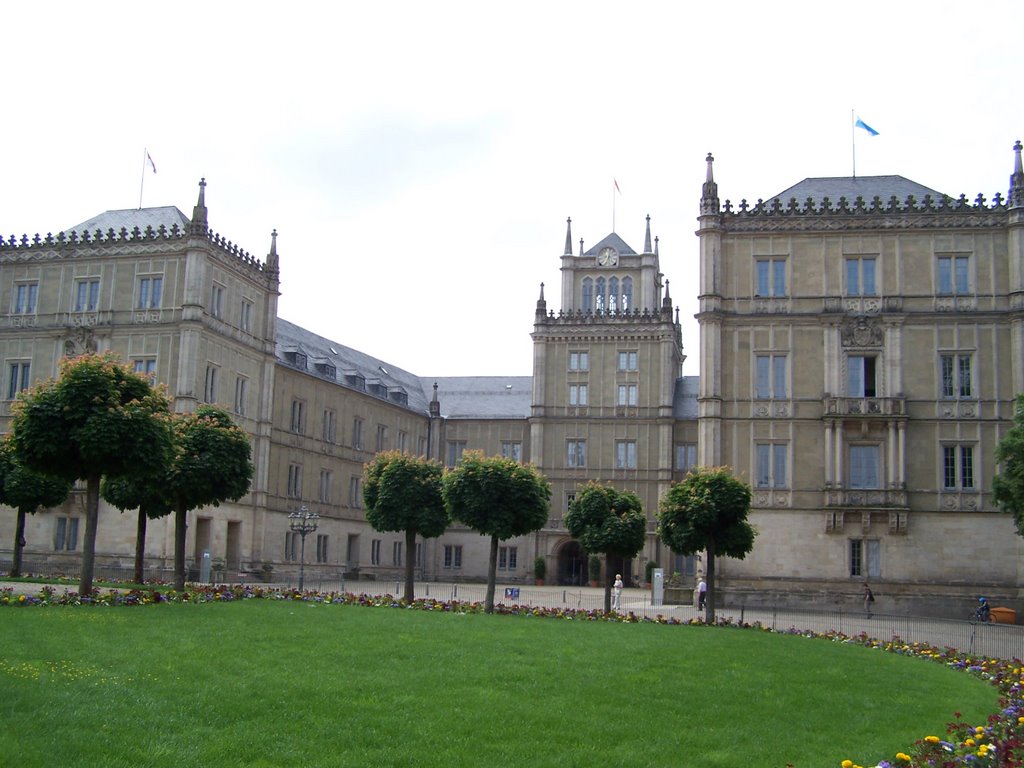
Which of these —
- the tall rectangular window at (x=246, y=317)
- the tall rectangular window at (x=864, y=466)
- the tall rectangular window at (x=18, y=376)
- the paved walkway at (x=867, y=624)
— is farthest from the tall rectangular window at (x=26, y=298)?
the tall rectangular window at (x=864, y=466)

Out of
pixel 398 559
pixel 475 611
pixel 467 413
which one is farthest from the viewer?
pixel 467 413

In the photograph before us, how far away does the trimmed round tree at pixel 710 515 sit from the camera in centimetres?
4044

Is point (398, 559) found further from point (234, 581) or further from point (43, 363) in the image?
point (43, 363)

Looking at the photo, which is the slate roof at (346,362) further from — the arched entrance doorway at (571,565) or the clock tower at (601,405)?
the arched entrance doorway at (571,565)

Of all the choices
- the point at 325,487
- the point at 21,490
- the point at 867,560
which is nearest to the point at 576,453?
the point at 325,487

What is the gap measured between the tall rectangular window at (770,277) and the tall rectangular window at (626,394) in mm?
29158

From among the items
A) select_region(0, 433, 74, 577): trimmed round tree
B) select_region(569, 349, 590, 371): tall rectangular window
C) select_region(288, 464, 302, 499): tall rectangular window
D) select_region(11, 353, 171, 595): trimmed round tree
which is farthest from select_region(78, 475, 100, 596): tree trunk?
select_region(569, 349, 590, 371): tall rectangular window

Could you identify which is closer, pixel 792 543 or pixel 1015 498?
pixel 1015 498

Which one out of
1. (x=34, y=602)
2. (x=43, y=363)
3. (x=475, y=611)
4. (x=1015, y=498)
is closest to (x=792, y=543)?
(x=1015, y=498)

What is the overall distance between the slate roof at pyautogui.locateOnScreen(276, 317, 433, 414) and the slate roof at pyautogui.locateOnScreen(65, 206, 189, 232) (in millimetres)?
11468

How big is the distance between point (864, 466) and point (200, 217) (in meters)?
36.8

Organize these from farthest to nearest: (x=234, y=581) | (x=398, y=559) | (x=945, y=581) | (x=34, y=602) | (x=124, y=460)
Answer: (x=398, y=559) < (x=234, y=581) < (x=945, y=581) < (x=124, y=460) < (x=34, y=602)

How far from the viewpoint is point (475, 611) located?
37.3 m

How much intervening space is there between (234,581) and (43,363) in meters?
A: 16.1
